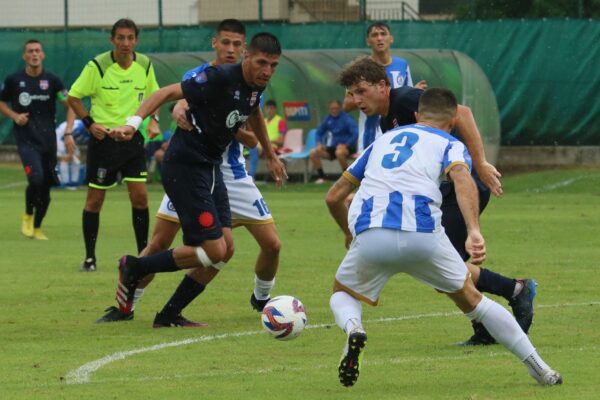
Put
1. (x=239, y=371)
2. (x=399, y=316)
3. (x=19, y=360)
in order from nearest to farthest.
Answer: (x=239, y=371) → (x=19, y=360) → (x=399, y=316)

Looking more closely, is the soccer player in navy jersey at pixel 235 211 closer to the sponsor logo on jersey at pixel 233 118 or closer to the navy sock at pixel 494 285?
the sponsor logo on jersey at pixel 233 118

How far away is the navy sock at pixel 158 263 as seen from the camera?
960 cm

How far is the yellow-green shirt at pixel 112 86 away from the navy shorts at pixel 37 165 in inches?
141

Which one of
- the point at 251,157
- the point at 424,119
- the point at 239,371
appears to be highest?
the point at 424,119

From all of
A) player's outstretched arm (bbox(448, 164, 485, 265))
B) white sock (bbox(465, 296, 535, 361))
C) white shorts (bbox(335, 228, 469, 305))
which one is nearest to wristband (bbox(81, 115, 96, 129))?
white shorts (bbox(335, 228, 469, 305))

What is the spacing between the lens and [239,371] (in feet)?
26.5

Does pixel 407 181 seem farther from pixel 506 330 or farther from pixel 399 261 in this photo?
pixel 506 330

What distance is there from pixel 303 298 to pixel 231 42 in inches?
91.7

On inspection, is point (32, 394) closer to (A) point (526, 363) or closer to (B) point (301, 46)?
(A) point (526, 363)

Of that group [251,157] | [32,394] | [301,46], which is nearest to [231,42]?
[32,394]

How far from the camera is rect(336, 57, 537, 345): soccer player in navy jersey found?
8.23m

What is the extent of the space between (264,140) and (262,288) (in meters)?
1.15

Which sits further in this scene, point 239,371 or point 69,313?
point 69,313

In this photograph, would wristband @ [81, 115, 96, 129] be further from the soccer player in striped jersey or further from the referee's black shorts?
the soccer player in striped jersey
